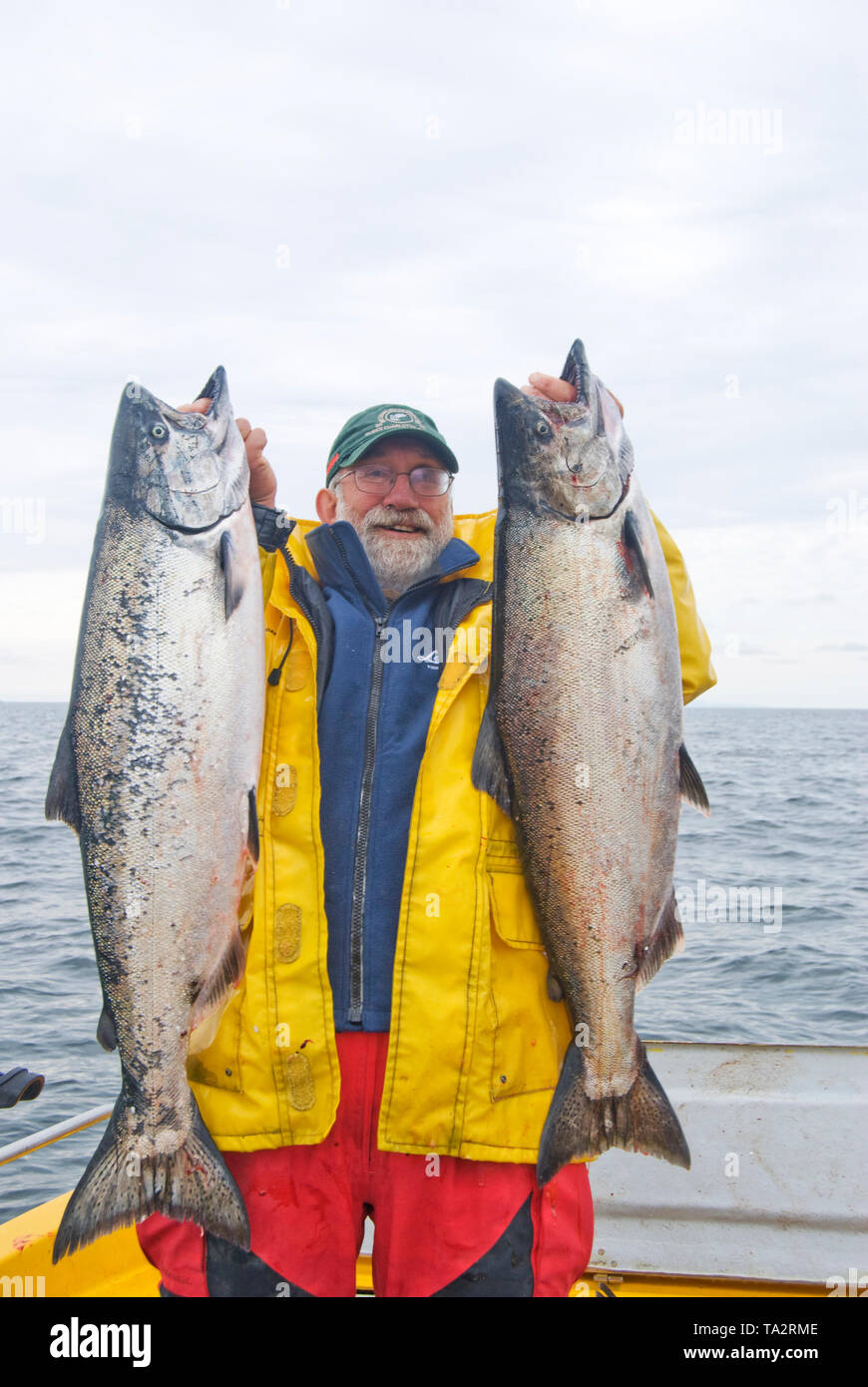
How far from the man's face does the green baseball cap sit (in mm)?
35

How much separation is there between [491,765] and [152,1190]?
1.42m

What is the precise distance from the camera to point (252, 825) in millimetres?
2795

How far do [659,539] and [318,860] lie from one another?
135 centimetres

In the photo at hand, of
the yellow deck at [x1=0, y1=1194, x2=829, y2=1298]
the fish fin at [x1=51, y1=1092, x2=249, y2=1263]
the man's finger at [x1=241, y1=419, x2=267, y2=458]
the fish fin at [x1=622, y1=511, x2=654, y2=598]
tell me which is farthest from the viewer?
the yellow deck at [x1=0, y1=1194, x2=829, y2=1298]

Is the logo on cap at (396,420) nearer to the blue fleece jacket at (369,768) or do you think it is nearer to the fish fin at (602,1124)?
the blue fleece jacket at (369,768)

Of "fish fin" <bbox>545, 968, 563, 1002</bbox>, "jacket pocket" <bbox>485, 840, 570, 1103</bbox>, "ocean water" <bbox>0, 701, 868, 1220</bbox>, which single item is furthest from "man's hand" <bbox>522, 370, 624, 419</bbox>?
"ocean water" <bbox>0, 701, 868, 1220</bbox>

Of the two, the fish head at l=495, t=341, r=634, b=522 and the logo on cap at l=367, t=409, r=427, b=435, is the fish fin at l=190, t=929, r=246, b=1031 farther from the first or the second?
the logo on cap at l=367, t=409, r=427, b=435

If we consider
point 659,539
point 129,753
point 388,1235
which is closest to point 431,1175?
point 388,1235

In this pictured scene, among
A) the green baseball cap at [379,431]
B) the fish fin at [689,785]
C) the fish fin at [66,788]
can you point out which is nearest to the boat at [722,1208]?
the fish fin at [66,788]

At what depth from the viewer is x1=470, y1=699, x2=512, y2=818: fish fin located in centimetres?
288

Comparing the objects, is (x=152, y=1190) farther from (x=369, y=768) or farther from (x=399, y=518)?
(x=399, y=518)

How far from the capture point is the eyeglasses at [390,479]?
11.4 ft

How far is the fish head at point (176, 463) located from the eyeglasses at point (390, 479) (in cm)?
65
